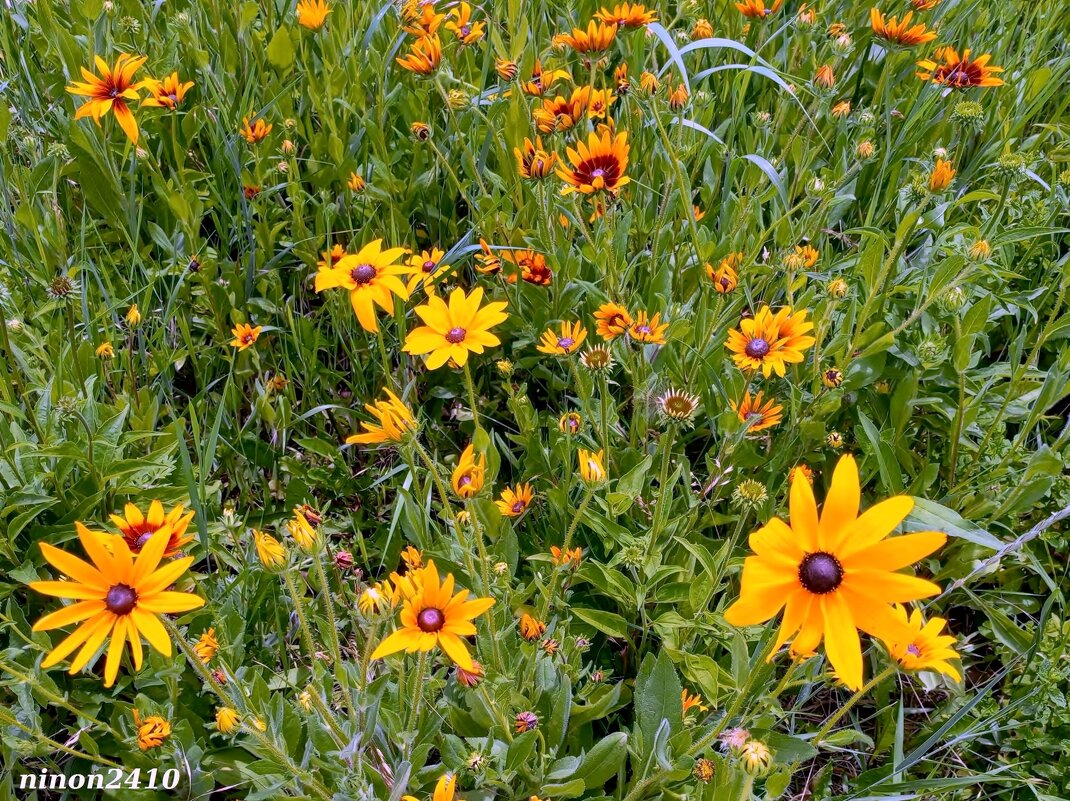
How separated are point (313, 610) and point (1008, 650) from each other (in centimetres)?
147

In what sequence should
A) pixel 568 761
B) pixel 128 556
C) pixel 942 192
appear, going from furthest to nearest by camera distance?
pixel 942 192
pixel 568 761
pixel 128 556

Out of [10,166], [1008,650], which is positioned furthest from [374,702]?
[10,166]

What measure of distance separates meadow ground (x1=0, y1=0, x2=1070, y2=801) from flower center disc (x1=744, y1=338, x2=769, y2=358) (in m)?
0.02

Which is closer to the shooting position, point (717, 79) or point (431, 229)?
point (431, 229)

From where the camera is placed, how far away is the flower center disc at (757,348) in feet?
5.32

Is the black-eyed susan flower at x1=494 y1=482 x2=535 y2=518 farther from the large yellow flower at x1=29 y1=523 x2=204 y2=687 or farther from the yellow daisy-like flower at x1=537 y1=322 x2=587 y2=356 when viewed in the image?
the large yellow flower at x1=29 y1=523 x2=204 y2=687

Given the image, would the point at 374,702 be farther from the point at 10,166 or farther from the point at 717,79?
the point at 717,79

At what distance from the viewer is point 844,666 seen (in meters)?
0.88

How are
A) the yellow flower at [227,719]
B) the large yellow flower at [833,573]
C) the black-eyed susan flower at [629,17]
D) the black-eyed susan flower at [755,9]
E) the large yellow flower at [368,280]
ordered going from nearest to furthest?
the large yellow flower at [833,573] → the yellow flower at [227,719] → the large yellow flower at [368,280] → the black-eyed susan flower at [629,17] → the black-eyed susan flower at [755,9]

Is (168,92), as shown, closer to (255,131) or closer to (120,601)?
(255,131)

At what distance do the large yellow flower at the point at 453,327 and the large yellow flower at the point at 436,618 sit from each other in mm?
525

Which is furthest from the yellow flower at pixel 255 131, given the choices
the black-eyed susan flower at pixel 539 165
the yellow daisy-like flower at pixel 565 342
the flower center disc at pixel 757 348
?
the flower center disc at pixel 757 348

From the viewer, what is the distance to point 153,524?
134 centimetres

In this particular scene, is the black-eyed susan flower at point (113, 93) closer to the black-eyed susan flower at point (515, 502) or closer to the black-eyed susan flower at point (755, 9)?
the black-eyed susan flower at point (515, 502)
